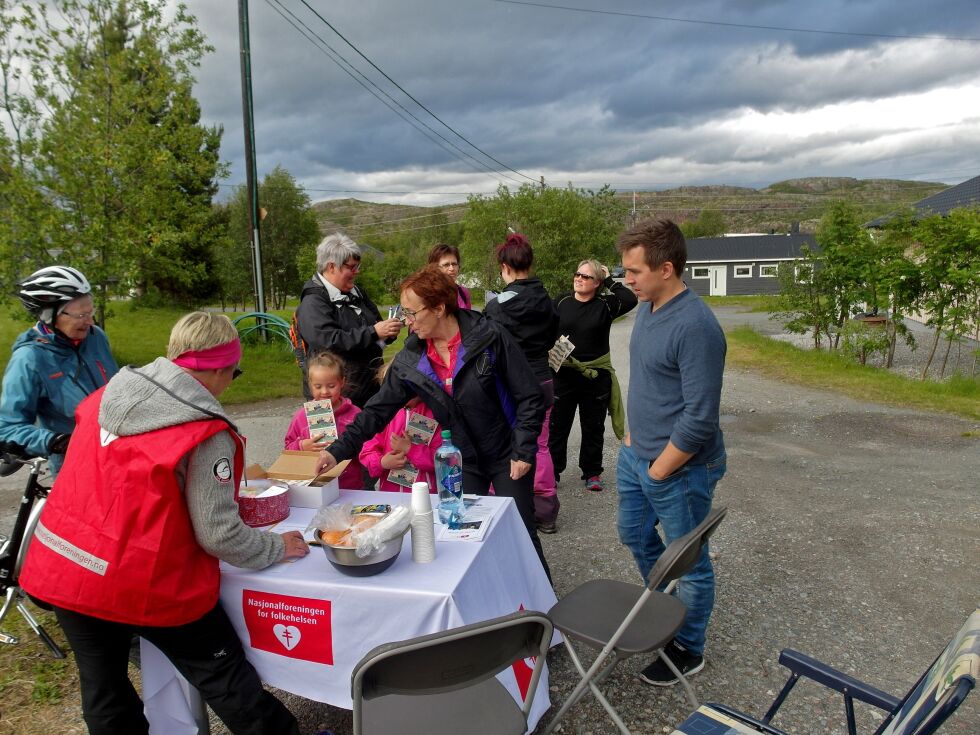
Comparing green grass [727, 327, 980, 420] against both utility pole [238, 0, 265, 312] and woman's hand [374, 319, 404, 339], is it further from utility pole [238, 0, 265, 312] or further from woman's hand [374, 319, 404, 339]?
utility pole [238, 0, 265, 312]

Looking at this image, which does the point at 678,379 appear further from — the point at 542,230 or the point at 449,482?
the point at 542,230

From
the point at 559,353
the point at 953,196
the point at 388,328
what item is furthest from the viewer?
the point at 953,196

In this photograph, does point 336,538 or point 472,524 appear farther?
point 472,524

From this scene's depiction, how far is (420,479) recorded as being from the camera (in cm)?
317

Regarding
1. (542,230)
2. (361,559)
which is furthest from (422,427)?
(542,230)

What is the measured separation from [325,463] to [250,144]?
11233 millimetres

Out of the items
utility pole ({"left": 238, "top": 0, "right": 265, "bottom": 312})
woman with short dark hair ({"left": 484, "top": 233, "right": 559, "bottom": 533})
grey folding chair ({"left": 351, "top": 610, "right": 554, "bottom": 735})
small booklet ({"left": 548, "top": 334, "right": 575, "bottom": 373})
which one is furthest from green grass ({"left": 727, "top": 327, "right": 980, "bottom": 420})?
utility pole ({"left": 238, "top": 0, "right": 265, "bottom": 312})

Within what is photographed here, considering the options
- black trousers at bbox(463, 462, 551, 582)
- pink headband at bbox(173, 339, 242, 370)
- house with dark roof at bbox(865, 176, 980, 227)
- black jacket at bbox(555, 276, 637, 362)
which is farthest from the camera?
house with dark roof at bbox(865, 176, 980, 227)

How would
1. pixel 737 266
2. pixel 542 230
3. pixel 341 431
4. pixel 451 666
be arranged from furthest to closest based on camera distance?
pixel 737 266
pixel 542 230
pixel 341 431
pixel 451 666

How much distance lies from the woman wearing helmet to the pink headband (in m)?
1.38

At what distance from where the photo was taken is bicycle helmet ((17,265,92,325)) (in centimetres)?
296

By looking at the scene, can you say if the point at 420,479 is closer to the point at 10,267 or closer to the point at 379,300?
the point at 10,267

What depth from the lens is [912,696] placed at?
1.77m

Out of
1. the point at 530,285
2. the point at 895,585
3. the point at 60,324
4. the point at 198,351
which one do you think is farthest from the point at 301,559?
the point at 895,585
